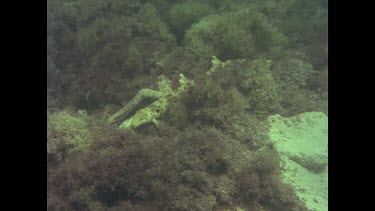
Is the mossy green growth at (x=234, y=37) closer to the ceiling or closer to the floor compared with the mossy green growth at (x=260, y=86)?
closer to the ceiling

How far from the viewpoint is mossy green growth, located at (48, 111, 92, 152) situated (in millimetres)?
4750

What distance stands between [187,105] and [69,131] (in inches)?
76.8

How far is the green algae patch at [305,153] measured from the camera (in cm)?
427

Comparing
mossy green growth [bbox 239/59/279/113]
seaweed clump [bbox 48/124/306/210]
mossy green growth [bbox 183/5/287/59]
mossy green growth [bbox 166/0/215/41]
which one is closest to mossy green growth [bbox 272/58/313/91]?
mossy green growth [bbox 239/59/279/113]

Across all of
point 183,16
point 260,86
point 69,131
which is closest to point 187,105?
point 260,86

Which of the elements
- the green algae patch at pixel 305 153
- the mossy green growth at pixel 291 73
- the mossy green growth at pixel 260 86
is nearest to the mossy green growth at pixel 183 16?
the mossy green growth at pixel 260 86

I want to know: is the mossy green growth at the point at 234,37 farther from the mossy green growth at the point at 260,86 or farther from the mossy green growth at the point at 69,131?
the mossy green growth at the point at 69,131

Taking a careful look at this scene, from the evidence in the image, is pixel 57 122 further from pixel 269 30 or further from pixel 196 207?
pixel 269 30

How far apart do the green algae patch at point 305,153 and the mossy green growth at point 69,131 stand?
2927mm

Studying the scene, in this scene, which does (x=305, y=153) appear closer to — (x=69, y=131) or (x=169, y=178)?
(x=169, y=178)

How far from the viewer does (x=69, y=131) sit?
4.89 meters

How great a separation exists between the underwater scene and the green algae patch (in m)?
0.02
